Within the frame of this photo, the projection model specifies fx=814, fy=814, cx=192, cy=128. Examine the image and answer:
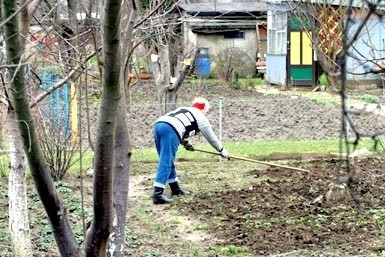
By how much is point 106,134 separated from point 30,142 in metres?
0.32

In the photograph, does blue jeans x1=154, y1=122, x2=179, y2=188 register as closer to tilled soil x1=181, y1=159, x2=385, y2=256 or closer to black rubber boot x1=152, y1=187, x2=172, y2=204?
black rubber boot x1=152, y1=187, x2=172, y2=204

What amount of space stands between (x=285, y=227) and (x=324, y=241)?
0.77m

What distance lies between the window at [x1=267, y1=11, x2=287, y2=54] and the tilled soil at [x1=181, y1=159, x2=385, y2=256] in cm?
2020

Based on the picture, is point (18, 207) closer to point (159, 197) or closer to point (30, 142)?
point (159, 197)

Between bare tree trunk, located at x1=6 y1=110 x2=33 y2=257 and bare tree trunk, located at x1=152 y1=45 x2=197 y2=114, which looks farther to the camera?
bare tree trunk, located at x1=152 y1=45 x2=197 y2=114

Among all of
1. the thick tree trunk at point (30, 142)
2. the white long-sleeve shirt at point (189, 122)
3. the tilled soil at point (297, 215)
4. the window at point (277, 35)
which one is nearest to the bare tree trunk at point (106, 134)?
the thick tree trunk at point (30, 142)

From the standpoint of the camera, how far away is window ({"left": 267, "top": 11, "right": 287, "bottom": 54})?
107 feet

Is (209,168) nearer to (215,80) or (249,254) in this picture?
(249,254)

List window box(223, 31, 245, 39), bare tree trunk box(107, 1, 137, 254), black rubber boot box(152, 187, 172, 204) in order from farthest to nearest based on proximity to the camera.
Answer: window box(223, 31, 245, 39) → black rubber boot box(152, 187, 172, 204) → bare tree trunk box(107, 1, 137, 254)

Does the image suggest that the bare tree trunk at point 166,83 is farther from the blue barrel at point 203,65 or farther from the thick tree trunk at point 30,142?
the blue barrel at point 203,65

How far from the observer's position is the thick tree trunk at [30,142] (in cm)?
295

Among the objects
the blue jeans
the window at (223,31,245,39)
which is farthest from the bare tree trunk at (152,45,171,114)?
the window at (223,31,245,39)

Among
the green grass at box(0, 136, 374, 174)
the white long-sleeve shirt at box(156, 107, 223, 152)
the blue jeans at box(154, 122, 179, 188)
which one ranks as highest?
the white long-sleeve shirt at box(156, 107, 223, 152)

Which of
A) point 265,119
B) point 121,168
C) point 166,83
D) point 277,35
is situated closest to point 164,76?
point 166,83
